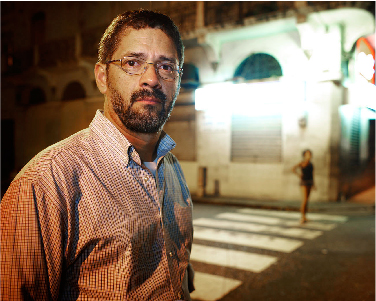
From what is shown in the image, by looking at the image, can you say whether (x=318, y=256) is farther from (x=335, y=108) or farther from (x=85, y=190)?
(x=335, y=108)

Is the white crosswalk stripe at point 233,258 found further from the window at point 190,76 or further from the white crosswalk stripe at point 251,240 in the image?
the window at point 190,76

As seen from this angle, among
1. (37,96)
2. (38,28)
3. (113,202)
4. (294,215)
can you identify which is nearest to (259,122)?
(294,215)

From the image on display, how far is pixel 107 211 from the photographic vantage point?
1.28 meters

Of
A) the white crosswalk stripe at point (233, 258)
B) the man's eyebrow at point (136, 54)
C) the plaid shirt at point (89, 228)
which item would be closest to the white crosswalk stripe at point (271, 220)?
the white crosswalk stripe at point (233, 258)

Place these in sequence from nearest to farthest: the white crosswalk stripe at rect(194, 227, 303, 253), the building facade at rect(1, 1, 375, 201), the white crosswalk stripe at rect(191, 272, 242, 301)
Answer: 1. the white crosswalk stripe at rect(191, 272, 242, 301)
2. the white crosswalk stripe at rect(194, 227, 303, 253)
3. the building facade at rect(1, 1, 375, 201)

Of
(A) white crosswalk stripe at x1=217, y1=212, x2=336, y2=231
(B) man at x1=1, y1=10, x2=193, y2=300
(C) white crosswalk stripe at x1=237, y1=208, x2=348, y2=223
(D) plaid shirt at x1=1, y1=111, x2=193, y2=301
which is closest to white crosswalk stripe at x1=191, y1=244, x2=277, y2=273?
(A) white crosswalk stripe at x1=217, y1=212, x2=336, y2=231

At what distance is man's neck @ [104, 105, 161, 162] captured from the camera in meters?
1.58

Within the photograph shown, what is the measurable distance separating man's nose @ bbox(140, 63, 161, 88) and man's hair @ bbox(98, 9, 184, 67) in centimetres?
19

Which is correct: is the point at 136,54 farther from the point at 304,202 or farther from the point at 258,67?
the point at 258,67

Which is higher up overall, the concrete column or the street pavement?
the concrete column

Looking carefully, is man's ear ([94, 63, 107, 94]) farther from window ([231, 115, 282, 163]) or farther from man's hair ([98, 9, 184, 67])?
window ([231, 115, 282, 163])

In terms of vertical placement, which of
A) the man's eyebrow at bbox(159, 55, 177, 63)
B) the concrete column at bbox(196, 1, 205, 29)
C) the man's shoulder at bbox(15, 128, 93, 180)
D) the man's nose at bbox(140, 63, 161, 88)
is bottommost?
the man's shoulder at bbox(15, 128, 93, 180)

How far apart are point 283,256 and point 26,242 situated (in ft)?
17.0

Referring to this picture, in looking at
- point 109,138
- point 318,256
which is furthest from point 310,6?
point 109,138
